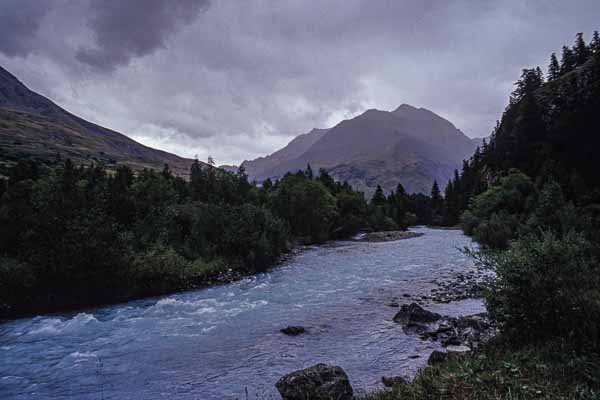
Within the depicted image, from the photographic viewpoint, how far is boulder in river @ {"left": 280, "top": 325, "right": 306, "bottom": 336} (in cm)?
1512

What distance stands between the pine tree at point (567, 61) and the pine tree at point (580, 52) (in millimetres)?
780

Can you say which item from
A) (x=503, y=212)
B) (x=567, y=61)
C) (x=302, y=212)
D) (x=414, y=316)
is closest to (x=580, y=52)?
(x=567, y=61)

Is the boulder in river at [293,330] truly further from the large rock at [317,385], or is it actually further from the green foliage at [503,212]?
the green foliage at [503,212]

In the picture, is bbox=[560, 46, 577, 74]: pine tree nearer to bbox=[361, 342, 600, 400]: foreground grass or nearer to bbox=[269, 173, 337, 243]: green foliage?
bbox=[269, 173, 337, 243]: green foliage

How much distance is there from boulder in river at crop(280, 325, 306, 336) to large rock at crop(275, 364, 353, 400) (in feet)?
19.4

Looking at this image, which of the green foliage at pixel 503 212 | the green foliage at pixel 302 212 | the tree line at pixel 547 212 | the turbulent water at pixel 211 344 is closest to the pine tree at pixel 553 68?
the tree line at pixel 547 212

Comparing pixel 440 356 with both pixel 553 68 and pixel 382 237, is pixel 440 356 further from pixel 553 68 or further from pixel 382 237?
pixel 553 68

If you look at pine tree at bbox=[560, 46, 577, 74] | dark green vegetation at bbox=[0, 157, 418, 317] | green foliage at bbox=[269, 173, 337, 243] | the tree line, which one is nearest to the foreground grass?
the tree line

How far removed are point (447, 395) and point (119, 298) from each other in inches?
881

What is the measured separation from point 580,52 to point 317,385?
403 ft

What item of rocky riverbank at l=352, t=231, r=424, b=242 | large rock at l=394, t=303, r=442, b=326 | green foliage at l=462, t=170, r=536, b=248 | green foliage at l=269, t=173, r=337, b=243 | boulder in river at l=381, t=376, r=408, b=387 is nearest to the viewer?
boulder in river at l=381, t=376, r=408, b=387

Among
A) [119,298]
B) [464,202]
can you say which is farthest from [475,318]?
[464,202]

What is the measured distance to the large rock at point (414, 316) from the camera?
15594 mm

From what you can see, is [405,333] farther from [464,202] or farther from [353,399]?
[464,202]
